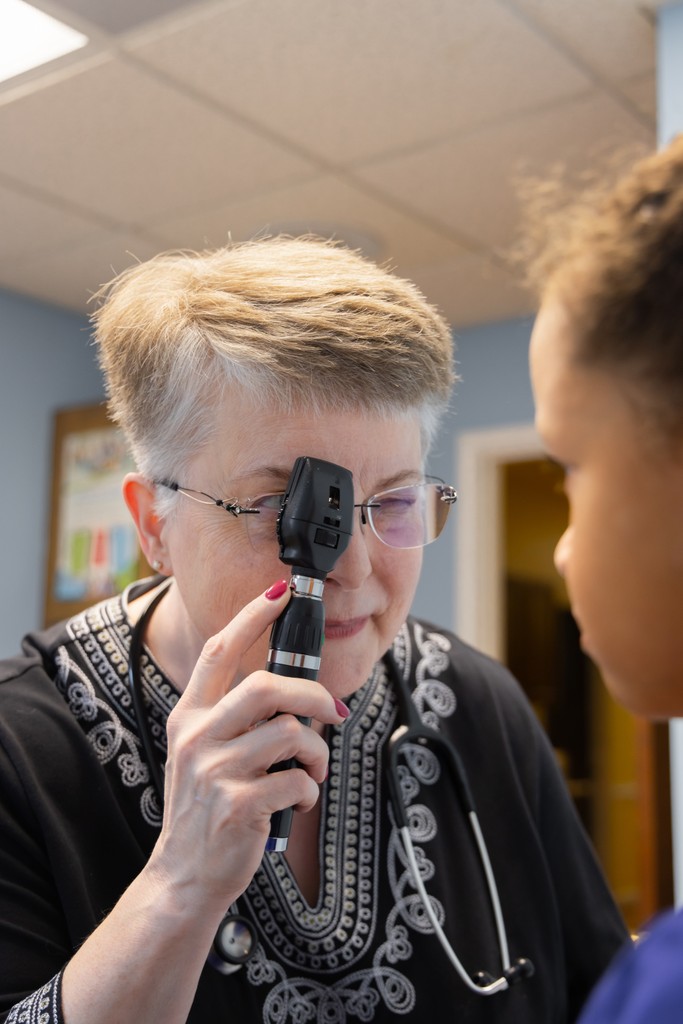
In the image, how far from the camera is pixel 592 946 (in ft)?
4.49

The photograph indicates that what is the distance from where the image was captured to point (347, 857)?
1269 millimetres

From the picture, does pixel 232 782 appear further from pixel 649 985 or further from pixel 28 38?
pixel 28 38

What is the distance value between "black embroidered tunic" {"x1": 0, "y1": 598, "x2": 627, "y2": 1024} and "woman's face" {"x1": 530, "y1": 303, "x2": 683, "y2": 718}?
0.59m

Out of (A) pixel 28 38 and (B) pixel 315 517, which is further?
(A) pixel 28 38

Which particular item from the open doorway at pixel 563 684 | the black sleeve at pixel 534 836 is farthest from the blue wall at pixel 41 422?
the black sleeve at pixel 534 836

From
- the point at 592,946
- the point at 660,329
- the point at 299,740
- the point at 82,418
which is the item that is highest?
the point at 82,418

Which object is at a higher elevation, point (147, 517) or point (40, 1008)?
point (147, 517)

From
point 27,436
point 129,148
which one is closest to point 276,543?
point 129,148

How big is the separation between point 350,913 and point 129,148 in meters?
2.41

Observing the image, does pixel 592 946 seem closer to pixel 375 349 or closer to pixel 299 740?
pixel 299 740

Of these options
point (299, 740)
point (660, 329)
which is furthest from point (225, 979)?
point (660, 329)

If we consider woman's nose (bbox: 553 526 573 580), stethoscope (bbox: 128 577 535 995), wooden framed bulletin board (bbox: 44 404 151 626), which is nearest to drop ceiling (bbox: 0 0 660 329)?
wooden framed bulletin board (bbox: 44 404 151 626)

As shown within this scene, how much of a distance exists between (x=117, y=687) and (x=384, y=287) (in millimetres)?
549

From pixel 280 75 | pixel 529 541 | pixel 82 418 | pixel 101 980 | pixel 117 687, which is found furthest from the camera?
pixel 529 541
